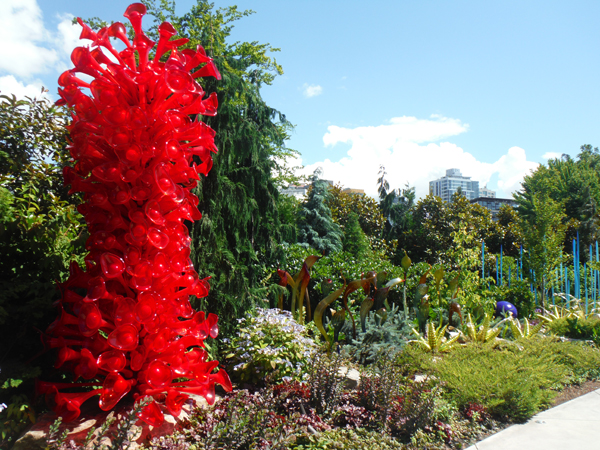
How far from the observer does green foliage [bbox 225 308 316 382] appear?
3.59m

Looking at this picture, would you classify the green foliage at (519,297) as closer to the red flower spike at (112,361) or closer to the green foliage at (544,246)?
the green foliage at (544,246)

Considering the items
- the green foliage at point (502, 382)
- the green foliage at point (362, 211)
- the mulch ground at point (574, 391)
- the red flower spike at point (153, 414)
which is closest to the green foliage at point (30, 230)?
the red flower spike at point (153, 414)

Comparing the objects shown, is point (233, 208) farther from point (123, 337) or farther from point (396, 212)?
point (396, 212)

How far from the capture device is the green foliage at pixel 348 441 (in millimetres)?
2736

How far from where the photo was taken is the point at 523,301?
332 inches

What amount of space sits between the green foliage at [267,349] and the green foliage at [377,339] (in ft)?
2.68

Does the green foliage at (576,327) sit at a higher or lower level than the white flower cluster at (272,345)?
lower

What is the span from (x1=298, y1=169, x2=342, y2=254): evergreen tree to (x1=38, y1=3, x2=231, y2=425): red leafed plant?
969 cm

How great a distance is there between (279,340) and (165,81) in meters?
2.61

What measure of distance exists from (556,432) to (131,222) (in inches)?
153

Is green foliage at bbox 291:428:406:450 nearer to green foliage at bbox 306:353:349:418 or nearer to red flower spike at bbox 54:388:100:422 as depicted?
green foliage at bbox 306:353:349:418

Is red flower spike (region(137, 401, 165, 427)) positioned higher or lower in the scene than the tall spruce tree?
lower

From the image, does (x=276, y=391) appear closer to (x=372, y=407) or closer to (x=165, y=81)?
(x=372, y=407)

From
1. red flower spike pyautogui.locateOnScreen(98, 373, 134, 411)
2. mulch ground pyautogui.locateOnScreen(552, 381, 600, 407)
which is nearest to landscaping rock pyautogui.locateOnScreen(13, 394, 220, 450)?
red flower spike pyautogui.locateOnScreen(98, 373, 134, 411)
